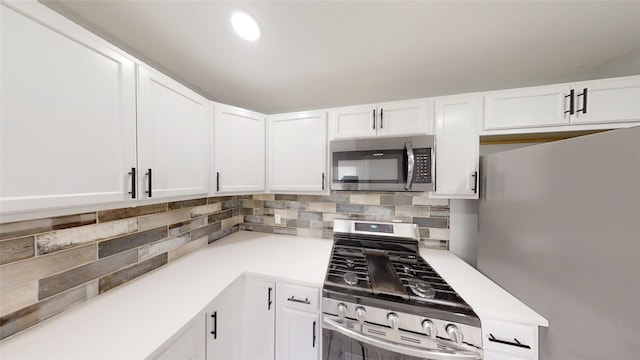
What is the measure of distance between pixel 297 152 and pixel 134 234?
1.24 meters

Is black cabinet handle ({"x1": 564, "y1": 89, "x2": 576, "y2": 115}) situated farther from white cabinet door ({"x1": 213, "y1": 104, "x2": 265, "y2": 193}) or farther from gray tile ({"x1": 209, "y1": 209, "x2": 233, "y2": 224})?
gray tile ({"x1": 209, "y1": 209, "x2": 233, "y2": 224})

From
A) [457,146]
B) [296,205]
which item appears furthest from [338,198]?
[457,146]

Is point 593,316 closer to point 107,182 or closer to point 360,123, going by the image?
point 360,123

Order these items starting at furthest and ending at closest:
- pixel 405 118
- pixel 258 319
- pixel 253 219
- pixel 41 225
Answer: pixel 253 219 → pixel 405 118 → pixel 258 319 → pixel 41 225

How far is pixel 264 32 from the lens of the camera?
1.06 meters

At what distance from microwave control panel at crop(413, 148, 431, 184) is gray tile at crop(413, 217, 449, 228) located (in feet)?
1.64

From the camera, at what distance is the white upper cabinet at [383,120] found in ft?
4.56

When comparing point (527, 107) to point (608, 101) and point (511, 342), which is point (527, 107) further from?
point (511, 342)

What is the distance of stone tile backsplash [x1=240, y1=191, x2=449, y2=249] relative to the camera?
1.67 m

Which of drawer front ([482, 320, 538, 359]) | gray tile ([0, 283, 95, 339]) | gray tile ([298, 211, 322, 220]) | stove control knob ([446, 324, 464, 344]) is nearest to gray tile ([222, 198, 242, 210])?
gray tile ([298, 211, 322, 220])

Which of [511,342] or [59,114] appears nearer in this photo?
[59,114]

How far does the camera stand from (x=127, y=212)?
1.14 m

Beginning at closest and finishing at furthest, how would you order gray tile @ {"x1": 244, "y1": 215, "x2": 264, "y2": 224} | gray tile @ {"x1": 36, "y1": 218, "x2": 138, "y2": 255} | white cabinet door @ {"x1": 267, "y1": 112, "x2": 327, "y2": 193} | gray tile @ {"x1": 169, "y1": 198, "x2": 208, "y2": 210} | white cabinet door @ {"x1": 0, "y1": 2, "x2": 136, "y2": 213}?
white cabinet door @ {"x1": 0, "y1": 2, "x2": 136, "y2": 213} < gray tile @ {"x1": 36, "y1": 218, "x2": 138, "y2": 255} < gray tile @ {"x1": 169, "y1": 198, "x2": 208, "y2": 210} < white cabinet door @ {"x1": 267, "y1": 112, "x2": 327, "y2": 193} < gray tile @ {"x1": 244, "y1": 215, "x2": 264, "y2": 224}

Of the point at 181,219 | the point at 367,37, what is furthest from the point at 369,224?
the point at 181,219
